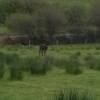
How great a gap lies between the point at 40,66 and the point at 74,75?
1.47 m

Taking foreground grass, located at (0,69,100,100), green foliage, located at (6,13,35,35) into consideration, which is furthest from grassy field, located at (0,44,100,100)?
green foliage, located at (6,13,35,35)

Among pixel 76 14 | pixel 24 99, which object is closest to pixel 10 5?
pixel 76 14

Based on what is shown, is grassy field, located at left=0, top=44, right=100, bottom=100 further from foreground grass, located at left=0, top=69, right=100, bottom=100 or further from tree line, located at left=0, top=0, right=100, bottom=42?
tree line, located at left=0, top=0, right=100, bottom=42

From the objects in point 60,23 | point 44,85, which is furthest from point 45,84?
point 60,23

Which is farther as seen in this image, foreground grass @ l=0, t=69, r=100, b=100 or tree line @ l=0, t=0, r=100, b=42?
tree line @ l=0, t=0, r=100, b=42

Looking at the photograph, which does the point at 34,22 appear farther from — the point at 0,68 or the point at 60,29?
the point at 0,68

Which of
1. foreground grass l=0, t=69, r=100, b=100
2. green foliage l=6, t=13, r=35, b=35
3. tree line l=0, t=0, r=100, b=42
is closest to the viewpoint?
foreground grass l=0, t=69, r=100, b=100

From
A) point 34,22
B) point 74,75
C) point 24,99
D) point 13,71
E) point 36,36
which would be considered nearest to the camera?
point 24,99


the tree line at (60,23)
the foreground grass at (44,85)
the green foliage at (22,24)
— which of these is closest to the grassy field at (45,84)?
the foreground grass at (44,85)

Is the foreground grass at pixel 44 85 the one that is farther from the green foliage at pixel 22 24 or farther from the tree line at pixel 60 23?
the green foliage at pixel 22 24

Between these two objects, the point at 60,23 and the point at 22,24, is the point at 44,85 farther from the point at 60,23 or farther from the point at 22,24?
the point at 60,23

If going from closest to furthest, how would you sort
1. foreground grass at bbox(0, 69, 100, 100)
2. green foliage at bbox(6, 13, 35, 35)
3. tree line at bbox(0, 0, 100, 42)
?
foreground grass at bbox(0, 69, 100, 100) < tree line at bbox(0, 0, 100, 42) < green foliage at bbox(6, 13, 35, 35)

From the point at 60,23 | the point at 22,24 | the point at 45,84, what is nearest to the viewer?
the point at 45,84

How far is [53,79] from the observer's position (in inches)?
763
